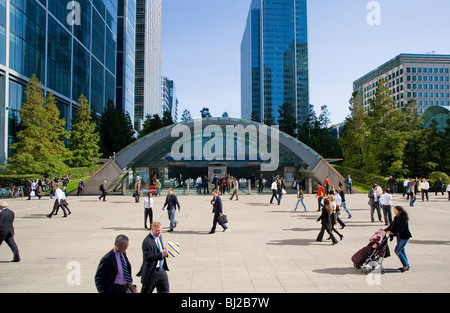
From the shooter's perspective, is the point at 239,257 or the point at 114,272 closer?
the point at 114,272

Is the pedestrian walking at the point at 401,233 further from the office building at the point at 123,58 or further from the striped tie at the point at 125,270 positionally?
the office building at the point at 123,58

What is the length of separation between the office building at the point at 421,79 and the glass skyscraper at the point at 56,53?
8511cm

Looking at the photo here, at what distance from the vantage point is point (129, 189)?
32.7 m

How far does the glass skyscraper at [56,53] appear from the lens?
36.3 metres

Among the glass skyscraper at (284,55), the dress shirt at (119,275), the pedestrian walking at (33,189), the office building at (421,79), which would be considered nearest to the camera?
the dress shirt at (119,275)

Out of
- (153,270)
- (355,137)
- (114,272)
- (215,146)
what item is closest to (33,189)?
(215,146)

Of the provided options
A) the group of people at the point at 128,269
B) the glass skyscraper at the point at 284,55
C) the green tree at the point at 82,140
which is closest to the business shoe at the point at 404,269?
the group of people at the point at 128,269

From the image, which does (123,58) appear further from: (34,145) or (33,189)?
(33,189)

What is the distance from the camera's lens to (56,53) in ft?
157

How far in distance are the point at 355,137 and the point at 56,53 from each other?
43464mm

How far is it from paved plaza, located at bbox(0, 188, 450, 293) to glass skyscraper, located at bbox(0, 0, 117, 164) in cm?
2854

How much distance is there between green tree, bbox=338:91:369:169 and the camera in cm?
4241
